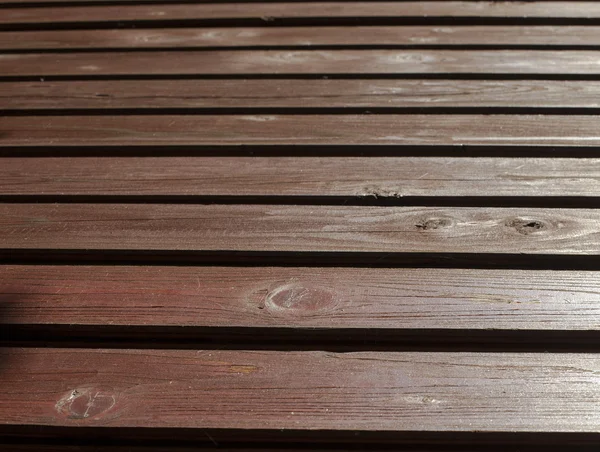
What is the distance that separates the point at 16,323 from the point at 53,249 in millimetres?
215

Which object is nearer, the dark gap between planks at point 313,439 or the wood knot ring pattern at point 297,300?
the dark gap between planks at point 313,439

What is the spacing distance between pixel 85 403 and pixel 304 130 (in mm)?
957

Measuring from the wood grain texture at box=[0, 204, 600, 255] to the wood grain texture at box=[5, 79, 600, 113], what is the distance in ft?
1.67

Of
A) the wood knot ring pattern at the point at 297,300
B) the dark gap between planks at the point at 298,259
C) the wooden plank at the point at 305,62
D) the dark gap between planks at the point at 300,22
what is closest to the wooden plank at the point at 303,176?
the dark gap between planks at the point at 298,259

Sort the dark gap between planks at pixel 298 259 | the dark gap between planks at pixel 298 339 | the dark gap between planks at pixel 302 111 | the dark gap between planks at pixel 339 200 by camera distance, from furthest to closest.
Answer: the dark gap between planks at pixel 302 111, the dark gap between planks at pixel 339 200, the dark gap between planks at pixel 298 259, the dark gap between planks at pixel 298 339

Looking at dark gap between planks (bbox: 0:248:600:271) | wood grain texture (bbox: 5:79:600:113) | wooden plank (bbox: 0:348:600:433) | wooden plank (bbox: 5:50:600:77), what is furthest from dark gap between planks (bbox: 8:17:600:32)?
wooden plank (bbox: 0:348:600:433)

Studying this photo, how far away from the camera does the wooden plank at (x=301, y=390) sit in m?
1.06

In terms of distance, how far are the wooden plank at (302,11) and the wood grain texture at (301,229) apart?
1.14m

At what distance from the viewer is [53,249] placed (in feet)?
4.60

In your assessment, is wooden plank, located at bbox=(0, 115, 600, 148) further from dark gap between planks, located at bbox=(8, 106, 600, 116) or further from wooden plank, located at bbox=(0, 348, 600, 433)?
wooden plank, located at bbox=(0, 348, 600, 433)

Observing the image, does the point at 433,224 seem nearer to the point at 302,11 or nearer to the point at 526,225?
the point at 526,225

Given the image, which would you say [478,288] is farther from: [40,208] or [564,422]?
[40,208]

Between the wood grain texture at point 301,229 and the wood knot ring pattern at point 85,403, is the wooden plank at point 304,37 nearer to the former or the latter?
the wood grain texture at point 301,229

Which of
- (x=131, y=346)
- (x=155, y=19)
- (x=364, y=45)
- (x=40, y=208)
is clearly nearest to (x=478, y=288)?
(x=131, y=346)
